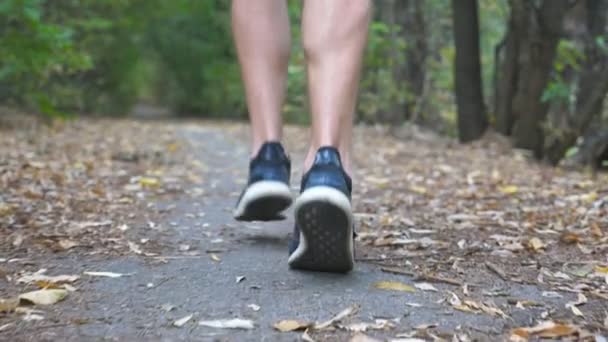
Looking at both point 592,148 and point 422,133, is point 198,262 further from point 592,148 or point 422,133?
point 422,133

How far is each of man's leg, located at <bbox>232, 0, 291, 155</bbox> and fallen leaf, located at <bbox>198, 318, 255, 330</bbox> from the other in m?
0.64

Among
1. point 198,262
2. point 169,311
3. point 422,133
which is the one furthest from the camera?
point 422,133

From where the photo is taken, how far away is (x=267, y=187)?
187 cm

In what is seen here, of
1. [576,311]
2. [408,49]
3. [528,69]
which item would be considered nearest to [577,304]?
[576,311]

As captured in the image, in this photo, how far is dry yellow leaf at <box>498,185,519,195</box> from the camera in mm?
3604

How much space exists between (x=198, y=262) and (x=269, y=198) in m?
0.24

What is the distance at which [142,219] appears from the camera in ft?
8.46

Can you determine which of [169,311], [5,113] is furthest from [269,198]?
[5,113]

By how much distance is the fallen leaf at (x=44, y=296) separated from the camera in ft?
4.79

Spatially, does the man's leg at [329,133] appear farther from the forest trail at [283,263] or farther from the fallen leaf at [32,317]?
the fallen leaf at [32,317]

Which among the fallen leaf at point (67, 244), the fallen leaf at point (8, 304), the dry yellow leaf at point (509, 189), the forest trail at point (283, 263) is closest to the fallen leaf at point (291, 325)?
the forest trail at point (283, 263)

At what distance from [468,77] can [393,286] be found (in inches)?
214

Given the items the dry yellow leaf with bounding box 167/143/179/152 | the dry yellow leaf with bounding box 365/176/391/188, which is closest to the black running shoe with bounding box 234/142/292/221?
the dry yellow leaf with bounding box 365/176/391/188

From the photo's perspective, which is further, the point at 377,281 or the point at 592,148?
the point at 592,148
